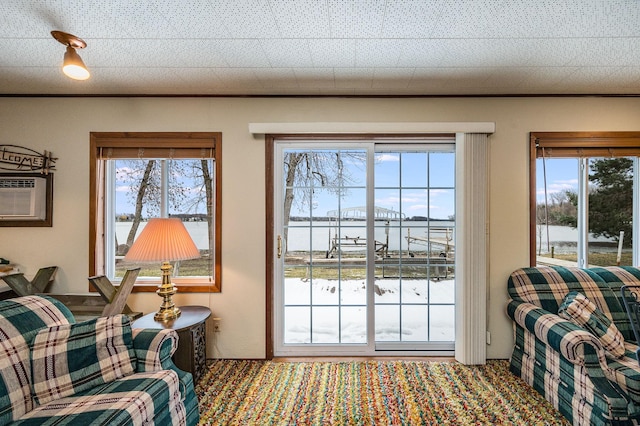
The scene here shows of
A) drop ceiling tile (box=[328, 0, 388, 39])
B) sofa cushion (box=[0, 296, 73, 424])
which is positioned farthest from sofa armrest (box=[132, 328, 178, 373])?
drop ceiling tile (box=[328, 0, 388, 39])

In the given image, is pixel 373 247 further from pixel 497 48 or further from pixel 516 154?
pixel 497 48

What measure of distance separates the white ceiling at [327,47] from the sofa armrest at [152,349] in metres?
1.79

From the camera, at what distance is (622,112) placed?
2730 millimetres

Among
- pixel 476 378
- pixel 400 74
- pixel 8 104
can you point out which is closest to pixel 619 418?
pixel 476 378

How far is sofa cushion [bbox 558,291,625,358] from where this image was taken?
6.40 ft

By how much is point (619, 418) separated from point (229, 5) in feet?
9.84

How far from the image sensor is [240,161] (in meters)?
2.77

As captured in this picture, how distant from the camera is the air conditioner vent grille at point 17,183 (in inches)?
106

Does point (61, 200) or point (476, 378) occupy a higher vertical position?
point (61, 200)

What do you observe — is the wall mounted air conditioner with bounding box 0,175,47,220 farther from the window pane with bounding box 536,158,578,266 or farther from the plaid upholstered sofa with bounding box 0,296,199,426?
the window pane with bounding box 536,158,578,266

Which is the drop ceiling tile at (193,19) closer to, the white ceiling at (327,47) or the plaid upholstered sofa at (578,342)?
the white ceiling at (327,47)

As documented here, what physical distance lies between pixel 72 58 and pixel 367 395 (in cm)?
283

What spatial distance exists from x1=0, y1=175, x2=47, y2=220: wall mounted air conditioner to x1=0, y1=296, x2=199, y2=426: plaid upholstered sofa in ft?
4.34

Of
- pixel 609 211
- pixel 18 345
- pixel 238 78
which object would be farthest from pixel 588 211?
pixel 18 345
